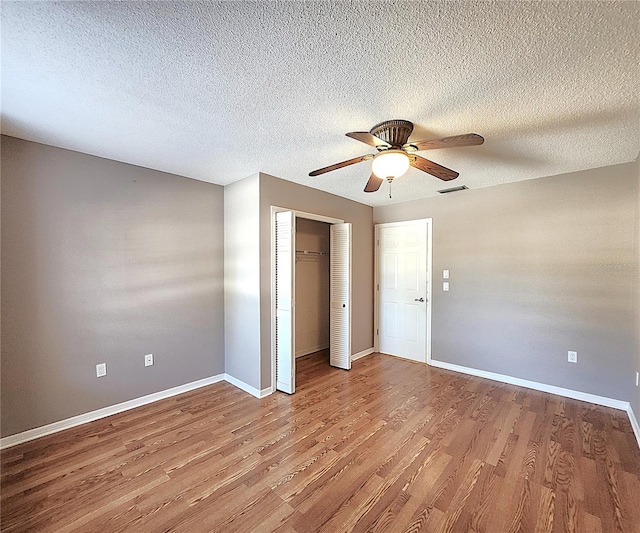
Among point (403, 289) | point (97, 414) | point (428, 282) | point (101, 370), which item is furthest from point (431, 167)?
point (97, 414)

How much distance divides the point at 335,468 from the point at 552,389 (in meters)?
2.76

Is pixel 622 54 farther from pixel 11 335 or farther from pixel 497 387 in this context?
pixel 11 335

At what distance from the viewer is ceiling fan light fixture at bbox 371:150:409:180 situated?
2006 mm

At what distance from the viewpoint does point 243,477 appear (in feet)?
6.51

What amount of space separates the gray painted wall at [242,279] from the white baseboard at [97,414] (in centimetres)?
45

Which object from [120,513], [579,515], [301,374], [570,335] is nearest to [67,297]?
[120,513]

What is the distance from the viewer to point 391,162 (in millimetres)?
2012

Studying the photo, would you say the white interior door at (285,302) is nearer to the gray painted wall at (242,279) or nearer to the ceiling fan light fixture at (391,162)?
the gray painted wall at (242,279)

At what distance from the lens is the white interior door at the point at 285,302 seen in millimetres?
3271

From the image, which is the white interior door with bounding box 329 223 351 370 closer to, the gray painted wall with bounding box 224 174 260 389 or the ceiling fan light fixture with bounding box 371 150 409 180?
the gray painted wall with bounding box 224 174 260 389

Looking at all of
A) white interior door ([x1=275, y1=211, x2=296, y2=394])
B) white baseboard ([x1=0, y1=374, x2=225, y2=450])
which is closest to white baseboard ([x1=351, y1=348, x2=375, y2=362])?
white interior door ([x1=275, y1=211, x2=296, y2=394])

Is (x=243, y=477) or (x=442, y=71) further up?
(x=442, y=71)

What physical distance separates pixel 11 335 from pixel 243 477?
83.4 inches

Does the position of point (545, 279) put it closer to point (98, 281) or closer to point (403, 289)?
point (403, 289)
